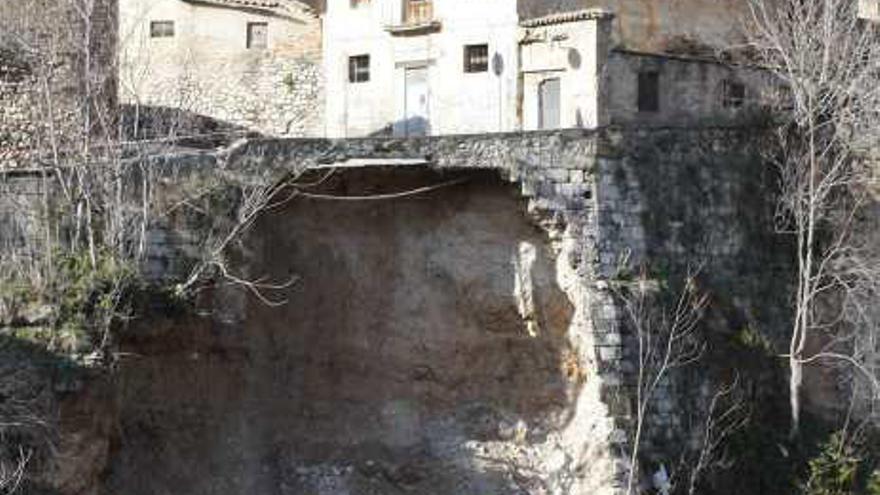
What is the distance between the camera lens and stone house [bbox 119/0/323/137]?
41.5 metres

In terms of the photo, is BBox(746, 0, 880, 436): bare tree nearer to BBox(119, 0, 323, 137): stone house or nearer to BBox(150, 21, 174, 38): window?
BBox(119, 0, 323, 137): stone house

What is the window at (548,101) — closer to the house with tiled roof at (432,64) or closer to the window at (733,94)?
the house with tiled roof at (432,64)

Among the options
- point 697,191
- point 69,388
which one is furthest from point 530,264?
point 69,388

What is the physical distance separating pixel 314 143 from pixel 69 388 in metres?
5.90

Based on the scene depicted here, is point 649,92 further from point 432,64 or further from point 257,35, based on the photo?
point 257,35

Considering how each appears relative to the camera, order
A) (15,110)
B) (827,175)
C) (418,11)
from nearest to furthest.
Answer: (827,175), (15,110), (418,11)

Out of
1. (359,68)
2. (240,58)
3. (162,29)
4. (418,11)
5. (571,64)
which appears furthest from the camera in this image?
(162,29)

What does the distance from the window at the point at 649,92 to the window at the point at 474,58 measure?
10.2 ft

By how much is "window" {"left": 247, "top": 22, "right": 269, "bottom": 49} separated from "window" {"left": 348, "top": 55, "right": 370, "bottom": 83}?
2506mm

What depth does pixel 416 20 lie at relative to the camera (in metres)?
39.1

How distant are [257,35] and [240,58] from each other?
0.62 metres

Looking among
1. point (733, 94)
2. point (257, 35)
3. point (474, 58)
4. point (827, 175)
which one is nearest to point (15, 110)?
point (257, 35)

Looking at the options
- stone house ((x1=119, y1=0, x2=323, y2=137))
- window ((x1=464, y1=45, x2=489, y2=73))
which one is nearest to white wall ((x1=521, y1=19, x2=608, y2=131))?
window ((x1=464, y1=45, x2=489, y2=73))

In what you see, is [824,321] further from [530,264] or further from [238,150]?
[238,150]
